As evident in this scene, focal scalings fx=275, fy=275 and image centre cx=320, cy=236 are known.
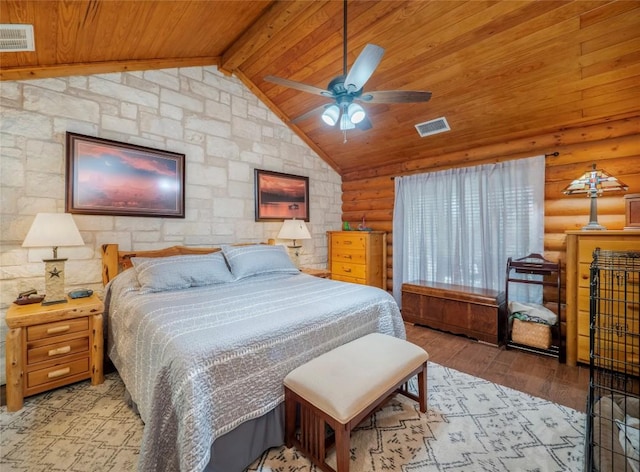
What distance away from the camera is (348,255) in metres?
4.44

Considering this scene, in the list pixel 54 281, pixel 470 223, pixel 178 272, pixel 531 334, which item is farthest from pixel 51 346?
pixel 470 223

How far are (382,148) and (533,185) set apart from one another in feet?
6.27

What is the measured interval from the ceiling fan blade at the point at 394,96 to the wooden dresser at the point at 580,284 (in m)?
1.88

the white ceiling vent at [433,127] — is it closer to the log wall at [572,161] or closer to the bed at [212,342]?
the log wall at [572,161]

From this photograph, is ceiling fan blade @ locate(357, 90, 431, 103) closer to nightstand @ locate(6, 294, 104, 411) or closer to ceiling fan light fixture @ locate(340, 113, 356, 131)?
ceiling fan light fixture @ locate(340, 113, 356, 131)

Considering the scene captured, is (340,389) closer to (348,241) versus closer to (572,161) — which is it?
(348,241)

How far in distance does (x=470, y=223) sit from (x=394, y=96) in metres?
2.32

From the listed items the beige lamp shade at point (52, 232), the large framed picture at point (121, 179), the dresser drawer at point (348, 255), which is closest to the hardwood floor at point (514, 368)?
the dresser drawer at point (348, 255)

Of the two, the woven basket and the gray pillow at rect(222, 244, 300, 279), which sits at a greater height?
the gray pillow at rect(222, 244, 300, 279)

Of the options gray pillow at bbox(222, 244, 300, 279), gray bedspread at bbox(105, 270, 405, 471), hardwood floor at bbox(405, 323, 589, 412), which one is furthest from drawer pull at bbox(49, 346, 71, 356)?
hardwood floor at bbox(405, 323, 589, 412)

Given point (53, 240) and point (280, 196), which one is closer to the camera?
point (53, 240)

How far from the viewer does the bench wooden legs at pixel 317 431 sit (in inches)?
51.3

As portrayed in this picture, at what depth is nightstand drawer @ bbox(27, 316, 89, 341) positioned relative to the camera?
1.94m

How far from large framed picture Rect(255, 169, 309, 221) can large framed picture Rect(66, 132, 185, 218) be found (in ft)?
3.41
